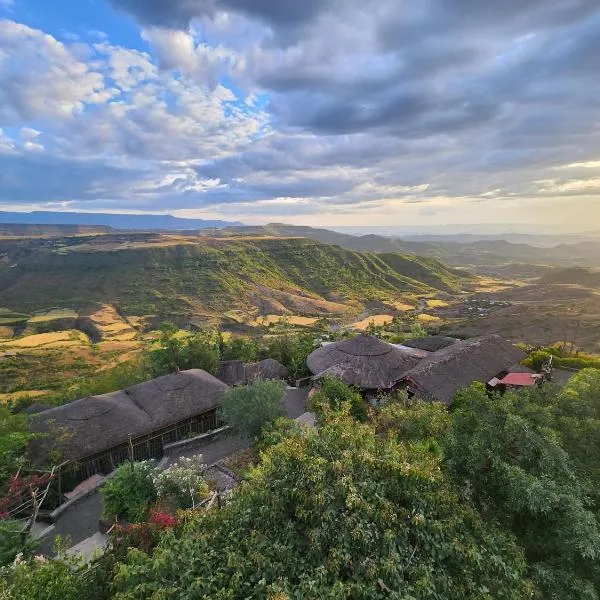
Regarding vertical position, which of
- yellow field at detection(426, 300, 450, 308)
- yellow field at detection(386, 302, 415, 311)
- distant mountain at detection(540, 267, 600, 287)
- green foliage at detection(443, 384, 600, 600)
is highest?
green foliage at detection(443, 384, 600, 600)

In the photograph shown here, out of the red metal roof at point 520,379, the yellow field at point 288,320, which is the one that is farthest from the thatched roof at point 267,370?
the yellow field at point 288,320

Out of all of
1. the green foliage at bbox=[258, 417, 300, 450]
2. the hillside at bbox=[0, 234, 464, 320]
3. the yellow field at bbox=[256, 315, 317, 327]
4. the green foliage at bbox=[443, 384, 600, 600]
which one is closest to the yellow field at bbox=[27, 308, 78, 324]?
the hillside at bbox=[0, 234, 464, 320]

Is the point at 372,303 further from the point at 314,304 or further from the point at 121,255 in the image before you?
the point at 121,255

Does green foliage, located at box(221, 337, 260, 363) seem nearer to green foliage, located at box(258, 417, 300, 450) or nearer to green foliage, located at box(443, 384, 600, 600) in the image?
green foliage, located at box(258, 417, 300, 450)

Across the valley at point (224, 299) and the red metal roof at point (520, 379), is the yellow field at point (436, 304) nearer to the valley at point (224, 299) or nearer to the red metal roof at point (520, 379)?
the valley at point (224, 299)

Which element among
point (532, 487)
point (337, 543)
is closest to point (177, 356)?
point (337, 543)

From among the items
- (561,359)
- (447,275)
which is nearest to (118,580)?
(561,359)
